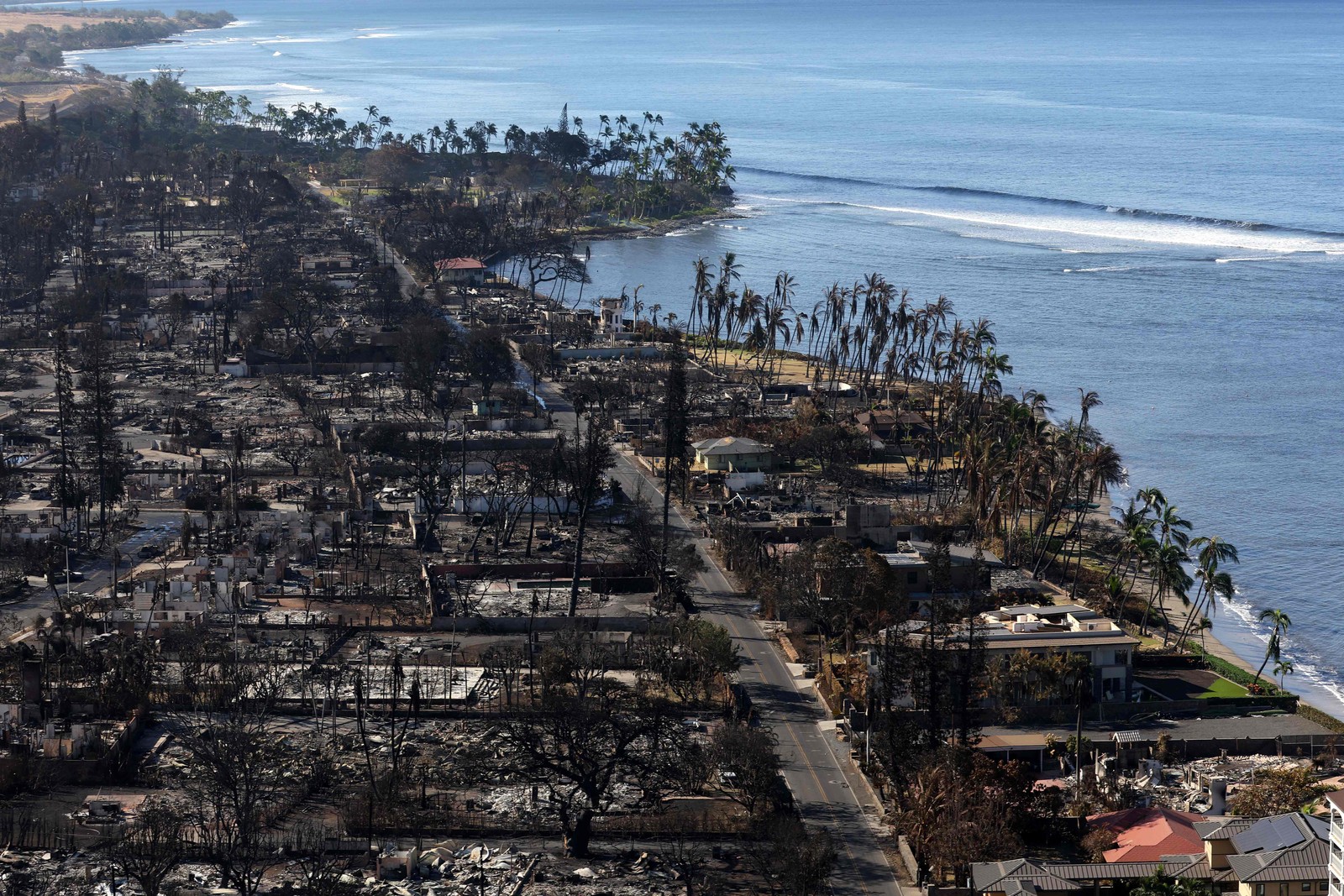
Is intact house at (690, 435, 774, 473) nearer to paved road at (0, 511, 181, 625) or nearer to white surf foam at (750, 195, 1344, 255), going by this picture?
paved road at (0, 511, 181, 625)

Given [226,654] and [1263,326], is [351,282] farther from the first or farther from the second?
[226,654]

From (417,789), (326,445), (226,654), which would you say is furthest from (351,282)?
(417,789)

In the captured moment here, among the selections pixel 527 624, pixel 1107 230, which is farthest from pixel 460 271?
pixel 527 624

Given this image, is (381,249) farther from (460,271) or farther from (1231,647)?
(1231,647)

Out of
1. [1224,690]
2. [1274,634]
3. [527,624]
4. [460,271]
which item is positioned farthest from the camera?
[460,271]

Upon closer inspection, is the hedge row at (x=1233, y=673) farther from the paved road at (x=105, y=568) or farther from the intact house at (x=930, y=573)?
the paved road at (x=105, y=568)

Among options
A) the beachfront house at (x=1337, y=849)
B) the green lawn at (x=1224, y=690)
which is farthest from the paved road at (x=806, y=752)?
the green lawn at (x=1224, y=690)

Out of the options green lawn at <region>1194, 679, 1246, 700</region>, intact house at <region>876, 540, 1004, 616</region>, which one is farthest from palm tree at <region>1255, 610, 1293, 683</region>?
intact house at <region>876, 540, 1004, 616</region>

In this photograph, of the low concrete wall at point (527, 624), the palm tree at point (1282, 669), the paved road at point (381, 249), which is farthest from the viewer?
the paved road at point (381, 249)
